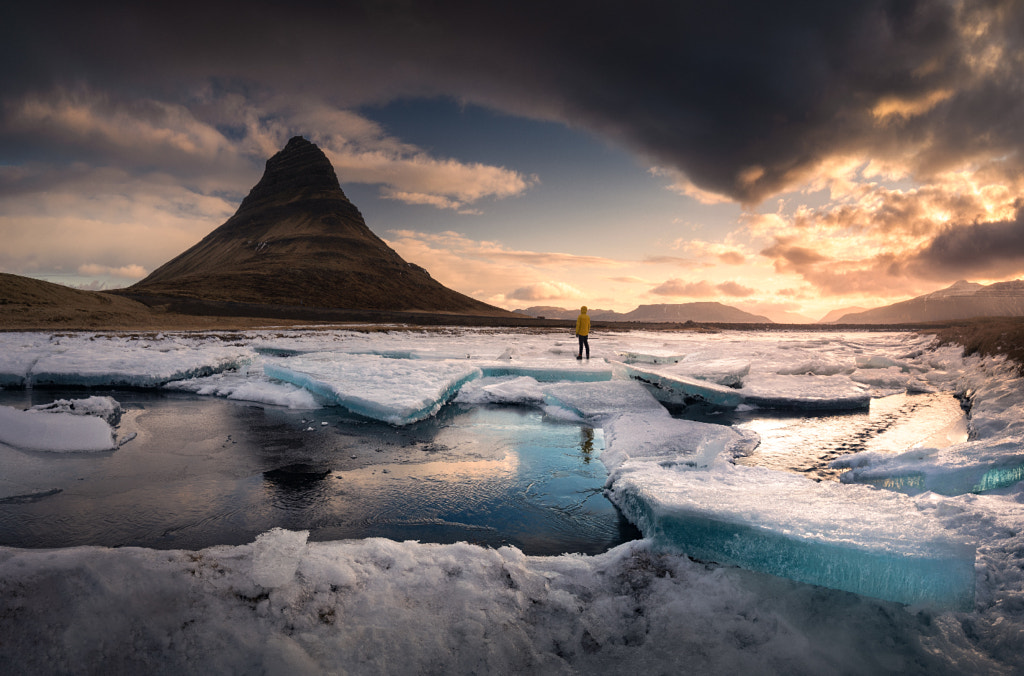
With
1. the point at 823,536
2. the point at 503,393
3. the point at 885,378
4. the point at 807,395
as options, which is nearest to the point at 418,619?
the point at 823,536

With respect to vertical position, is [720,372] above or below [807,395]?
above

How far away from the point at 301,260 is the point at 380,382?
283ft

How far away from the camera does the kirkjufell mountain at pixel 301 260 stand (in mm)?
65938

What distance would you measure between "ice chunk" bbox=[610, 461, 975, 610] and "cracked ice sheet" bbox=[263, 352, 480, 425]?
13.5 feet

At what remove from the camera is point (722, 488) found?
340 centimetres

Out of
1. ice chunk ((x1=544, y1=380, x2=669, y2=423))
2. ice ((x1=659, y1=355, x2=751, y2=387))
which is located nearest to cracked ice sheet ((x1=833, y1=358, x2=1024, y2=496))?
ice chunk ((x1=544, y1=380, x2=669, y2=423))

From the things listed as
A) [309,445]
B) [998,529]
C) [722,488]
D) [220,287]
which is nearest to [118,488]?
[309,445]

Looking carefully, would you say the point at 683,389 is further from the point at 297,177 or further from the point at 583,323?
the point at 297,177

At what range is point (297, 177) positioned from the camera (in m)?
113

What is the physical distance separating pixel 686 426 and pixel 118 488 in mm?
5918

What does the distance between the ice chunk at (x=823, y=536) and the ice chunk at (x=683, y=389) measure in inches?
178

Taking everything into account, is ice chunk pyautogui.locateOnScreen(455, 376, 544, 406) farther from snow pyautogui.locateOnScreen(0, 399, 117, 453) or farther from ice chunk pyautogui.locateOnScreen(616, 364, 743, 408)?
snow pyautogui.locateOnScreen(0, 399, 117, 453)

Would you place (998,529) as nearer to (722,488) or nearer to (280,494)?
(722,488)

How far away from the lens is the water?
3.35 meters
